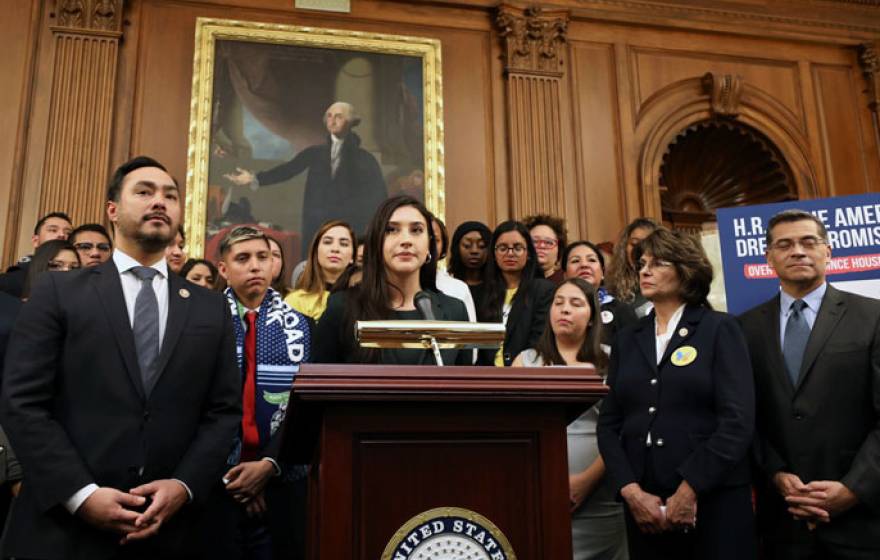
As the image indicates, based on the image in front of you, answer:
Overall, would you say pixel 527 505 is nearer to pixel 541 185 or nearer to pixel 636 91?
pixel 541 185

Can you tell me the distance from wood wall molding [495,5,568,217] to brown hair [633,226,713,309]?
3824 mm

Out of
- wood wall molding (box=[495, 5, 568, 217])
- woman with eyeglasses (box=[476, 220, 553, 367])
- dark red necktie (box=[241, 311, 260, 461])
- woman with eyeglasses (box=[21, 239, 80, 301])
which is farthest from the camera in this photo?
wood wall molding (box=[495, 5, 568, 217])

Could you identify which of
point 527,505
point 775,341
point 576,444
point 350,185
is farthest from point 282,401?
point 350,185

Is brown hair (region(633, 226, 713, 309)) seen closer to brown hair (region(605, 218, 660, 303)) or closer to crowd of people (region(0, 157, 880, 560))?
crowd of people (region(0, 157, 880, 560))

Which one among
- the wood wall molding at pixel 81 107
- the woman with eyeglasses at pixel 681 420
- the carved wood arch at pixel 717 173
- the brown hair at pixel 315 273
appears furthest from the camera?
the carved wood arch at pixel 717 173

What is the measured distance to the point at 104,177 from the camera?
6188 mm

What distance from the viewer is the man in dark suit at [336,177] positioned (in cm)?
642

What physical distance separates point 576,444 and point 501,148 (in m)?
4.10

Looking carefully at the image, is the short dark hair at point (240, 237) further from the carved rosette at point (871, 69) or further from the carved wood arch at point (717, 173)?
the carved rosette at point (871, 69)

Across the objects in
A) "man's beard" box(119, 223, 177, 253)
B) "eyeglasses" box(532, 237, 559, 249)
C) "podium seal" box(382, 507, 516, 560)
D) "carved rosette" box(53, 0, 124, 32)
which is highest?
"carved rosette" box(53, 0, 124, 32)

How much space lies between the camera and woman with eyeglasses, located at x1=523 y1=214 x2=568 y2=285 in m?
4.86

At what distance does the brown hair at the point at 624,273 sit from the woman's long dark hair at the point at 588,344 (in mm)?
730

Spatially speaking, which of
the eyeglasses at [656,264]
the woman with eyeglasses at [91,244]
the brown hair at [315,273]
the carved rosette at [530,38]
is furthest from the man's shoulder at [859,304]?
the carved rosette at [530,38]

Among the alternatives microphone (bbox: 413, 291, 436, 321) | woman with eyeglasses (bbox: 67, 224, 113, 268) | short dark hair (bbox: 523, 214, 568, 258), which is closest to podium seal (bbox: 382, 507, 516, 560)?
microphone (bbox: 413, 291, 436, 321)
